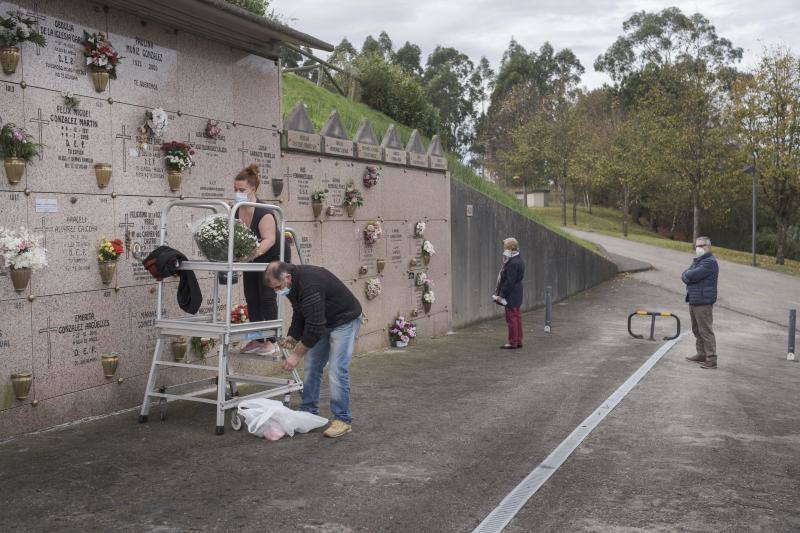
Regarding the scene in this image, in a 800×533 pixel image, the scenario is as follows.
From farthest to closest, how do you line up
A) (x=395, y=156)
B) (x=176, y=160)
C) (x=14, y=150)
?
(x=395, y=156), (x=176, y=160), (x=14, y=150)

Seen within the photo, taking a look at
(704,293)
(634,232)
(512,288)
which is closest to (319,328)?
(512,288)

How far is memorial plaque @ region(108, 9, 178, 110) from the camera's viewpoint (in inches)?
317

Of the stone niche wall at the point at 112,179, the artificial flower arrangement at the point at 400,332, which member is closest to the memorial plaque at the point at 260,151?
the stone niche wall at the point at 112,179

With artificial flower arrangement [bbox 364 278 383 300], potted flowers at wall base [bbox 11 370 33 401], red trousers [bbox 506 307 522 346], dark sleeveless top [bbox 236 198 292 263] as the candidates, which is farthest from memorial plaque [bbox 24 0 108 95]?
red trousers [bbox 506 307 522 346]

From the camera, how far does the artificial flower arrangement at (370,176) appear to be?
12734 millimetres

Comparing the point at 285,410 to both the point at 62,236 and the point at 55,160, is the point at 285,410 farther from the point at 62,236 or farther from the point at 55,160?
the point at 55,160

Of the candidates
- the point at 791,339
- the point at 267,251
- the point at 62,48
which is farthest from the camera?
the point at 791,339

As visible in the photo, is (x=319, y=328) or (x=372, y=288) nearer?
(x=319, y=328)

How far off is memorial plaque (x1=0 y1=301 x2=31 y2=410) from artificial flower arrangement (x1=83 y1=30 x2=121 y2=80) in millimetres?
2511

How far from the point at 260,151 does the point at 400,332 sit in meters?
4.66

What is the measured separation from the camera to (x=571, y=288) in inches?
958

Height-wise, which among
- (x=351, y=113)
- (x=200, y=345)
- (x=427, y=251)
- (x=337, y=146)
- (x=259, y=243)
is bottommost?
(x=200, y=345)

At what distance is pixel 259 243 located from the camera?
316 inches

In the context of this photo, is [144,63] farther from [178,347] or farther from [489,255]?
[489,255]
